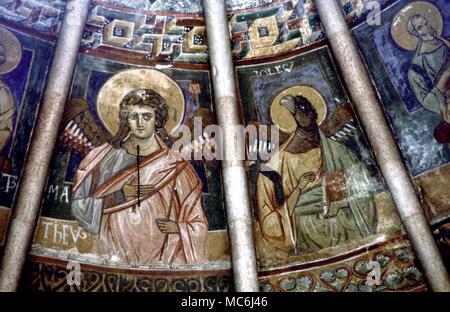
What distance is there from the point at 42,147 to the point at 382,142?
3931 mm

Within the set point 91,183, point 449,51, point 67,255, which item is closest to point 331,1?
point 449,51

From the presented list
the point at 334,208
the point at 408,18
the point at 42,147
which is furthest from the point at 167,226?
the point at 408,18

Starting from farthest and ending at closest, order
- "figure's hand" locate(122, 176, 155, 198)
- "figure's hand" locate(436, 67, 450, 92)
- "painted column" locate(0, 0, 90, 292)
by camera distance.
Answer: "figure's hand" locate(122, 176, 155, 198), "figure's hand" locate(436, 67, 450, 92), "painted column" locate(0, 0, 90, 292)

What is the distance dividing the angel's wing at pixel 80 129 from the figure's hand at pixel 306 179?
8.10ft

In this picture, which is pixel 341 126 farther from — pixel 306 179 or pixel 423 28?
pixel 423 28

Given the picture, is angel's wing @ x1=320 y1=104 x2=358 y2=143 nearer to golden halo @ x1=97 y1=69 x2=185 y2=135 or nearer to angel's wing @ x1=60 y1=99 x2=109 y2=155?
golden halo @ x1=97 y1=69 x2=185 y2=135

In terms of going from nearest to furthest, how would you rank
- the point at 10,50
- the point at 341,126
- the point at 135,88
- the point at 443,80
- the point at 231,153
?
the point at 10,50 → the point at 443,80 → the point at 231,153 → the point at 341,126 → the point at 135,88

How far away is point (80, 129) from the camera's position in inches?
287

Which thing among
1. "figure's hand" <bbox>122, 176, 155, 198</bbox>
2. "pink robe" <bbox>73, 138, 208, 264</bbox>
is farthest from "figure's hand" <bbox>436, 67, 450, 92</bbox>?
"figure's hand" <bbox>122, 176, 155, 198</bbox>

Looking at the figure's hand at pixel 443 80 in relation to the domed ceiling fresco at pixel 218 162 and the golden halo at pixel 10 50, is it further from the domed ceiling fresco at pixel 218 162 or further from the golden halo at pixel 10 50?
the golden halo at pixel 10 50

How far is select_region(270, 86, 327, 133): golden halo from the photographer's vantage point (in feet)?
25.2

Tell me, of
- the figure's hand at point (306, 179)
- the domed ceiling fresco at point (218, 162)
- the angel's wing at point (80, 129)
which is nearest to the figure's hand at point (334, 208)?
the domed ceiling fresco at point (218, 162)

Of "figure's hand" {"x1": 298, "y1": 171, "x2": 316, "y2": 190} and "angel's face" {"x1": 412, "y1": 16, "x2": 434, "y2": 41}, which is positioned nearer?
"angel's face" {"x1": 412, "y1": 16, "x2": 434, "y2": 41}

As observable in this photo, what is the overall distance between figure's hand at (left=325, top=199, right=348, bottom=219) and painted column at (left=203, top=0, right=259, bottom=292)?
937 mm
